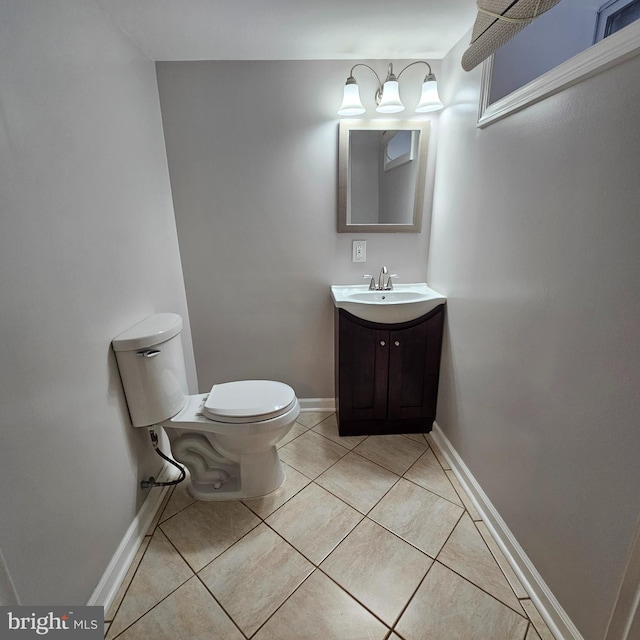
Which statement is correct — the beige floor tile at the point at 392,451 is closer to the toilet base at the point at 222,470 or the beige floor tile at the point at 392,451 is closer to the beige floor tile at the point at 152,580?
the toilet base at the point at 222,470

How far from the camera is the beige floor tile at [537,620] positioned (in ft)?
3.29

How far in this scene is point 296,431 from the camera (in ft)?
6.82

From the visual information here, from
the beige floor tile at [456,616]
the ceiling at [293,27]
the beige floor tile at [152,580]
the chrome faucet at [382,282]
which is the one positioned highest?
the ceiling at [293,27]

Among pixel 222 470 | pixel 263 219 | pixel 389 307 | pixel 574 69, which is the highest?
pixel 574 69

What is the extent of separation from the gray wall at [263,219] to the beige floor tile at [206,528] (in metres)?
0.87

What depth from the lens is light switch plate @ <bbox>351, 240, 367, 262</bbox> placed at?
201 cm

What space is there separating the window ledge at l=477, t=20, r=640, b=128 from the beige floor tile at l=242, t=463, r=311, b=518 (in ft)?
5.99

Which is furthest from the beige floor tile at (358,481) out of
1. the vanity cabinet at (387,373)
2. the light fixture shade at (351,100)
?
the light fixture shade at (351,100)

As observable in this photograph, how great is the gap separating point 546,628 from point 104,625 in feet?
4.71

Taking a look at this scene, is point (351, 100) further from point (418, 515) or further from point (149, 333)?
point (418, 515)

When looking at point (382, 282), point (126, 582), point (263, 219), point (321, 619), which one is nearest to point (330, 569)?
point (321, 619)

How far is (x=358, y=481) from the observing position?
1.64m

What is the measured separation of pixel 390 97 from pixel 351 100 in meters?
0.20

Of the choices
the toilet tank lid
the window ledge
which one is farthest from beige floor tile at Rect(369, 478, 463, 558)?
the window ledge
